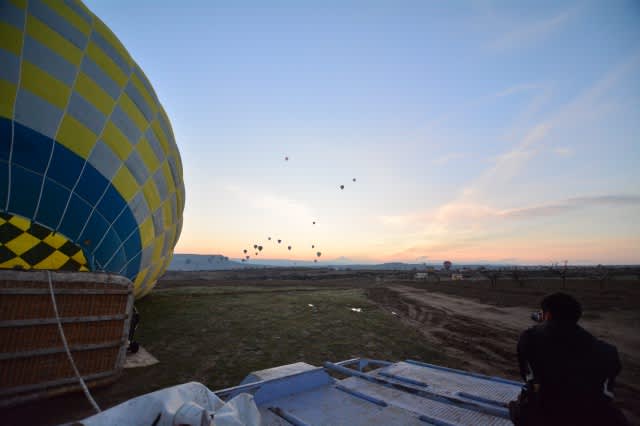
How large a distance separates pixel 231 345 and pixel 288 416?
6037 mm

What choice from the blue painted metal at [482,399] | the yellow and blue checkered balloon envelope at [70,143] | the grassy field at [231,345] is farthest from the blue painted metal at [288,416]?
the yellow and blue checkered balloon envelope at [70,143]

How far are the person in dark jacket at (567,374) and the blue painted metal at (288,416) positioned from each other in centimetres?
208

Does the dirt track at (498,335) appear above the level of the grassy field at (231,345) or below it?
below

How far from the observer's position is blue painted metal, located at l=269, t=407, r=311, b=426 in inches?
127

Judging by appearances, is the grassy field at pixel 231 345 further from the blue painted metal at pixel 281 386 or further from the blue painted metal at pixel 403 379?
the blue painted metal at pixel 403 379

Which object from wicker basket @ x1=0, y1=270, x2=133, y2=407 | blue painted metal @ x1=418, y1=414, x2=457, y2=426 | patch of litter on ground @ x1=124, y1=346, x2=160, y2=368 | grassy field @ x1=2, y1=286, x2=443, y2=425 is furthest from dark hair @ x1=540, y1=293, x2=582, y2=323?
patch of litter on ground @ x1=124, y1=346, x2=160, y2=368

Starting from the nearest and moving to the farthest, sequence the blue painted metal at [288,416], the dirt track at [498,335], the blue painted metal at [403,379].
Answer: the blue painted metal at [288,416] → the blue painted metal at [403,379] → the dirt track at [498,335]

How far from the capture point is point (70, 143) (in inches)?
238

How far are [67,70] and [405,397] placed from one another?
8.50 metres

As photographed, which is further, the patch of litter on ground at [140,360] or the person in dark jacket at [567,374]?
the patch of litter on ground at [140,360]

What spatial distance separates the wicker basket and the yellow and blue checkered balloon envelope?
2421mm

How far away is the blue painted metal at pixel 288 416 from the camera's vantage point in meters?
3.23

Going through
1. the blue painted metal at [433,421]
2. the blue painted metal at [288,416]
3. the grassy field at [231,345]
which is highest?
the blue painted metal at [288,416]

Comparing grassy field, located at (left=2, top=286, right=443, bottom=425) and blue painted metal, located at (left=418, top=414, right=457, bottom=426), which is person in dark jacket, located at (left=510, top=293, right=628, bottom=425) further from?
grassy field, located at (left=2, top=286, right=443, bottom=425)
